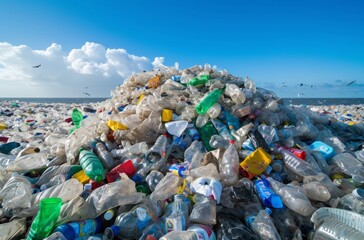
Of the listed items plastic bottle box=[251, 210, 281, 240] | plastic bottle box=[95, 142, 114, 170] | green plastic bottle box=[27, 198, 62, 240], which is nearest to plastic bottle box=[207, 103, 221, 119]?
plastic bottle box=[95, 142, 114, 170]

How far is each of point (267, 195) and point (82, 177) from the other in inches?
76.2

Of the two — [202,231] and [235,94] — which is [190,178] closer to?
[202,231]

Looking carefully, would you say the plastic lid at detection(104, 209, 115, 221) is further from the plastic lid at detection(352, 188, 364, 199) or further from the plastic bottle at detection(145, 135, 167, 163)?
the plastic lid at detection(352, 188, 364, 199)

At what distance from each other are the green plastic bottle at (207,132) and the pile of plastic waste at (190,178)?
0.05 ft

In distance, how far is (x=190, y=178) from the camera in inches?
90.2

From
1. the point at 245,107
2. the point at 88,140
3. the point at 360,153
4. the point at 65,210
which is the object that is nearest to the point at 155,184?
the point at 65,210

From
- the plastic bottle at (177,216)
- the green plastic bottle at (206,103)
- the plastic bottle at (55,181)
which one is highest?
the green plastic bottle at (206,103)

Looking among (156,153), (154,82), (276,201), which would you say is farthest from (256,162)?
(154,82)

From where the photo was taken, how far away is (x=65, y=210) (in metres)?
1.85

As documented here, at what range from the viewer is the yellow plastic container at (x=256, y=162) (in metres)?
2.41

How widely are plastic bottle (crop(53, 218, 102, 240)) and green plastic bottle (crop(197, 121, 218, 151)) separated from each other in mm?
1687

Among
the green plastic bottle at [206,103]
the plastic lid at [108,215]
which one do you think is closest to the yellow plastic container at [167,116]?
the green plastic bottle at [206,103]

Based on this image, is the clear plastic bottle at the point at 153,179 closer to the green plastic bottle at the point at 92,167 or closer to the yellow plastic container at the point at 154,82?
the green plastic bottle at the point at 92,167

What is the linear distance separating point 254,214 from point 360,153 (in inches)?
83.6
